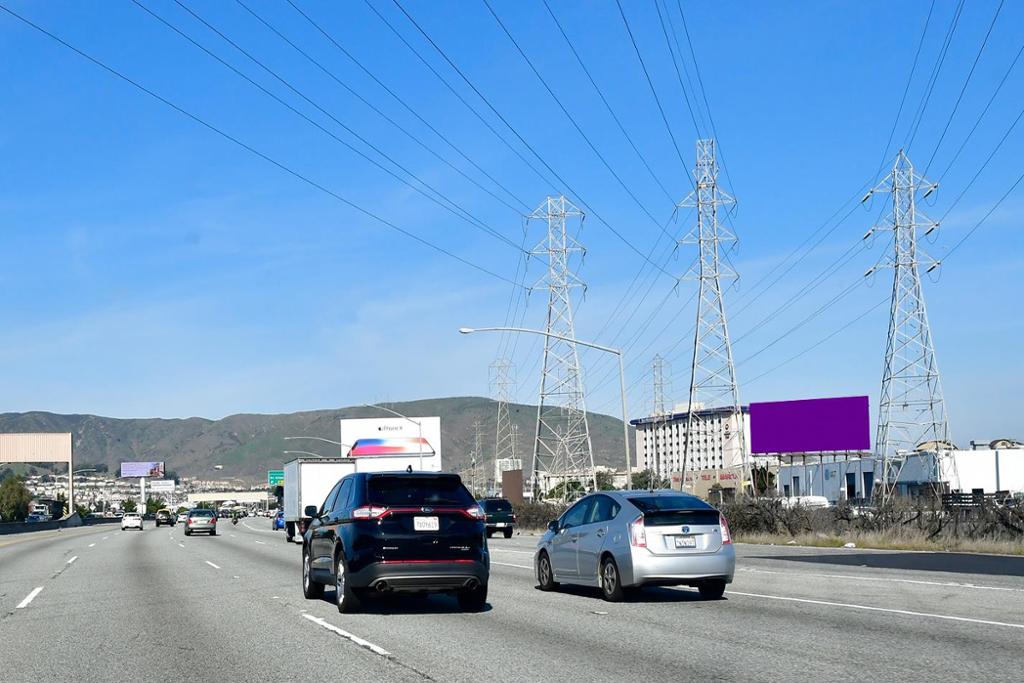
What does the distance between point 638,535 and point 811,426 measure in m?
64.2

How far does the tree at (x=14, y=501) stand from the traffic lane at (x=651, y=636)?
512 feet

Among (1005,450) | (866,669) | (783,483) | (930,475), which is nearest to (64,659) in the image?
(866,669)

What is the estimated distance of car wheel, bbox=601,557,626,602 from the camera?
17.0m

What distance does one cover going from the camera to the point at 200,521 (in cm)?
6097

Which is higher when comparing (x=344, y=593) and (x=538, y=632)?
(x=344, y=593)

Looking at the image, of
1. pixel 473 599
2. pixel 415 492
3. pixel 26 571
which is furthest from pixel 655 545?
pixel 26 571

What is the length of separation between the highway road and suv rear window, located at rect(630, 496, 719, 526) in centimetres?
120

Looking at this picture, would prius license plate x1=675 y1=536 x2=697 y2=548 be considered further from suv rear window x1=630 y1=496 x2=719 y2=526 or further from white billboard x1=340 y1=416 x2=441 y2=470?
white billboard x1=340 y1=416 x2=441 y2=470

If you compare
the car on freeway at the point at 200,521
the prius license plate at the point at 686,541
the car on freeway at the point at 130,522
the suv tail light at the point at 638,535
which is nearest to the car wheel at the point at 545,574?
the suv tail light at the point at 638,535

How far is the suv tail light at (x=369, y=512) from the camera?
610 inches

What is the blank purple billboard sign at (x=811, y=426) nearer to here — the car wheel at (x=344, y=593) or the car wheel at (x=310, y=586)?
the car wheel at (x=310, y=586)

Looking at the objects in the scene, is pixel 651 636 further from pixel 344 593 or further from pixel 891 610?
pixel 344 593

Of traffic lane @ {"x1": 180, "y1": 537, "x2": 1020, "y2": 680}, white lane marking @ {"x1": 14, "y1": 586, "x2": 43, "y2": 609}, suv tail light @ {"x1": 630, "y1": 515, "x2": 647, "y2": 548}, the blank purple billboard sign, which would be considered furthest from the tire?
the blank purple billboard sign

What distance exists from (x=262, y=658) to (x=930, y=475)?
263 ft
